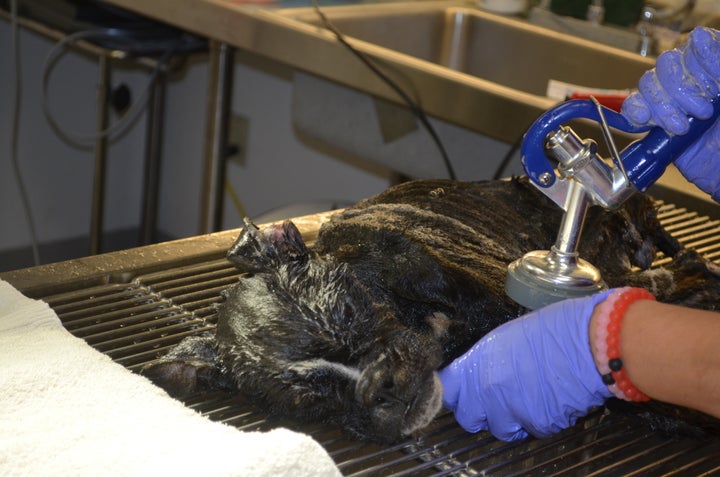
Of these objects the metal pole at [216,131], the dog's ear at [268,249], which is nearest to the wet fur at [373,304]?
the dog's ear at [268,249]

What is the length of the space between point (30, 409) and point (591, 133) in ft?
4.48

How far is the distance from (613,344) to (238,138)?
2.95 meters

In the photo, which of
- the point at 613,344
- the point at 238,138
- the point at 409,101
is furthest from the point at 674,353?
the point at 238,138

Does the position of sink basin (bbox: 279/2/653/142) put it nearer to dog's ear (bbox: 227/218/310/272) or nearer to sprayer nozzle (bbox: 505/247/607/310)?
sprayer nozzle (bbox: 505/247/607/310)

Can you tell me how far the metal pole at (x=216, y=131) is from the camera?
2.77 metres

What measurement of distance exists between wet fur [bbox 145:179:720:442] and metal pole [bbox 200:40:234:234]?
4.38 ft

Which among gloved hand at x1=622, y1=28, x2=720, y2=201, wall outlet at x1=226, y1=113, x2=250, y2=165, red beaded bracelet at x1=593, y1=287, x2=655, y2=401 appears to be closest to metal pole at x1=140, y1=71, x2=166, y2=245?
wall outlet at x1=226, y1=113, x2=250, y2=165

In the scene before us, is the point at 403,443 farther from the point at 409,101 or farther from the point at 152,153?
the point at 152,153

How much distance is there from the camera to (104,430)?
41.6 inches

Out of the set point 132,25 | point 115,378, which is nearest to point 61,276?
point 115,378

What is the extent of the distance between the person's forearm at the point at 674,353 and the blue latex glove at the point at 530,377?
0.06 m

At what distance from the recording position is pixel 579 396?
1.17 meters

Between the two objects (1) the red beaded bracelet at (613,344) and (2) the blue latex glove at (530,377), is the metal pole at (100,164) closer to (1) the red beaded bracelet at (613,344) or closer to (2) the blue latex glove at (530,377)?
(2) the blue latex glove at (530,377)

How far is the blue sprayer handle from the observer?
1274 millimetres
